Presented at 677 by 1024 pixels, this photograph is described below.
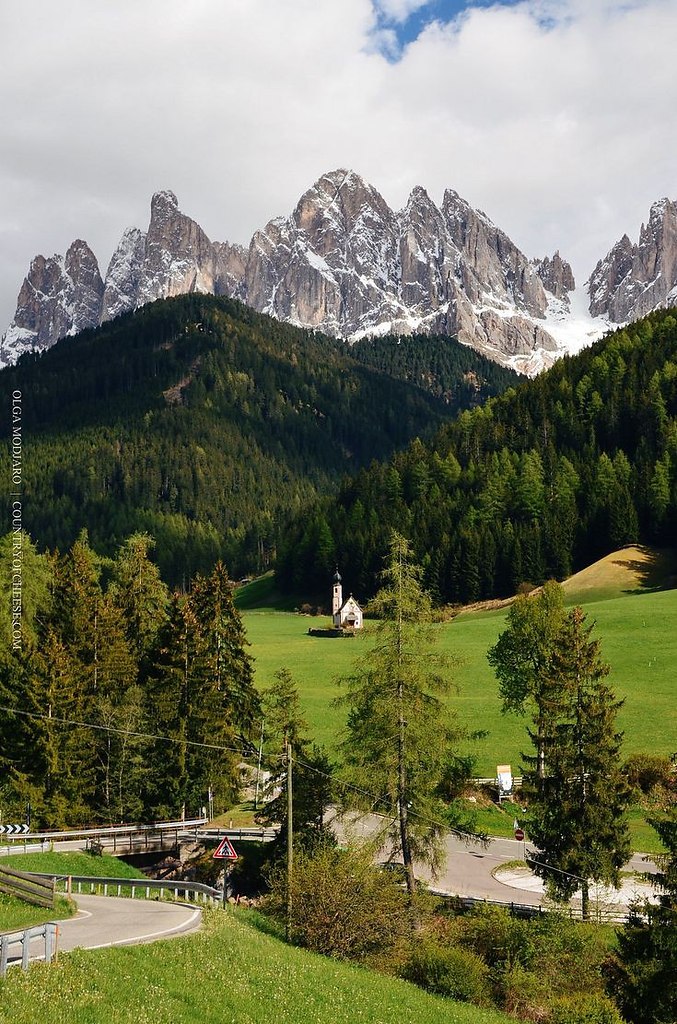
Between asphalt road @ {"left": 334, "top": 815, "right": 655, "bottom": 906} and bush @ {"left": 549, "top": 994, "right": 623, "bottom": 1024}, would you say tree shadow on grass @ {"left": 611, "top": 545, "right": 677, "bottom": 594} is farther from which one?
bush @ {"left": 549, "top": 994, "right": 623, "bottom": 1024}

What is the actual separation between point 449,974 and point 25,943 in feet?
48.3

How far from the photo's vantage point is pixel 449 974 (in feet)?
85.7

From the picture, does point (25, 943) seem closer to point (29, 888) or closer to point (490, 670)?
point (29, 888)

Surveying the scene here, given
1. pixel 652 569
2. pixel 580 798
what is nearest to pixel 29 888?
pixel 580 798

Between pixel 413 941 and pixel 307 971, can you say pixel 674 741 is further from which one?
pixel 307 971

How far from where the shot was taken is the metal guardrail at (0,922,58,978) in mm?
15930

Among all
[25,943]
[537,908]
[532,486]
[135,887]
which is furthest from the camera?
[532,486]

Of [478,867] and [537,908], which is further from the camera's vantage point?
[478,867]

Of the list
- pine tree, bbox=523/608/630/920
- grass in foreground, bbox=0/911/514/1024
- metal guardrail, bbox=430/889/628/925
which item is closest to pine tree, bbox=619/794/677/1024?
grass in foreground, bbox=0/911/514/1024

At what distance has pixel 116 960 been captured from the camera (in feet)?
61.7

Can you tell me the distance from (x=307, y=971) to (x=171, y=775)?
78.6 feet

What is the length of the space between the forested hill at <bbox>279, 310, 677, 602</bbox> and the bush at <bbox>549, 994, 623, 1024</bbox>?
3476 inches

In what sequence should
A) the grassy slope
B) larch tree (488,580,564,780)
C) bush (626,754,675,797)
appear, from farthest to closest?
1. the grassy slope
2. larch tree (488,580,564,780)
3. bush (626,754,675,797)

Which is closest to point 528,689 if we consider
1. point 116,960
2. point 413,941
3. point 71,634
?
point 413,941
